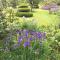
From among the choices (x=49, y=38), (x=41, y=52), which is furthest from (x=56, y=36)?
(x=41, y=52)

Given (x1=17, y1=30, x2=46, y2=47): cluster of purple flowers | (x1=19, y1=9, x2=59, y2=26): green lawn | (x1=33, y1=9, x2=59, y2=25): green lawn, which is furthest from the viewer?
(x1=33, y1=9, x2=59, y2=25): green lawn

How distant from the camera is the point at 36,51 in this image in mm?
5504

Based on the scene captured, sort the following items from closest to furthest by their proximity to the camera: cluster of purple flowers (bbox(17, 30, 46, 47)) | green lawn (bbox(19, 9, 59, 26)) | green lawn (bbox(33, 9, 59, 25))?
cluster of purple flowers (bbox(17, 30, 46, 47)) < green lawn (bbox(19, 9, 59, 26)) < green lawn (bbox(33, 9, 59, 25))

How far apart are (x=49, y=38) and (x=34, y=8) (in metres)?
8.71

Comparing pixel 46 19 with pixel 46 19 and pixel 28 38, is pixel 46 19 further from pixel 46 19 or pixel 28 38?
pixel 28 38

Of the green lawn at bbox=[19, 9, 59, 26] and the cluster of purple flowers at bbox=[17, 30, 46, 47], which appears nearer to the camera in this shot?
the cluster of purple flowers at bbox=[17, 30, 46, 47]

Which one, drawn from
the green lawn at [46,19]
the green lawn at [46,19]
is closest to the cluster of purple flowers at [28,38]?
the green lawn at [46,19]

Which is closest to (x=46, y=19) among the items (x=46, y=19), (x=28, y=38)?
(x=46, y=19)

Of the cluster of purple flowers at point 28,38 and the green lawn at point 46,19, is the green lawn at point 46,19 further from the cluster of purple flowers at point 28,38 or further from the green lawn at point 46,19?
the cluster of purple flowers at point 28,38

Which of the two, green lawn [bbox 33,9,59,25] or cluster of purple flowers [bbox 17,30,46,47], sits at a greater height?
cluster of purple flowers [bbox 17,30,46,47]

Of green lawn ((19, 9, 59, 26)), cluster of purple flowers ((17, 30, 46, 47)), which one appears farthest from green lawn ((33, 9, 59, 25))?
cluster of purple flowers ((17, 30, 46, 47))

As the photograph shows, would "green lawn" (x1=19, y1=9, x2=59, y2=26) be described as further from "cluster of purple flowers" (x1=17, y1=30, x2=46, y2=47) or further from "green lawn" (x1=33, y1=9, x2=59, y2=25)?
"cluster of purple flowers" (x1=17, y1=30, x2=46, y2=47)

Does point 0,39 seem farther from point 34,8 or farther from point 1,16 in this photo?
point 34,8

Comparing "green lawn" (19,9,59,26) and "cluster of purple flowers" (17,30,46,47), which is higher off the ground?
"cluster of purple flowers" (17,30,46,47)
